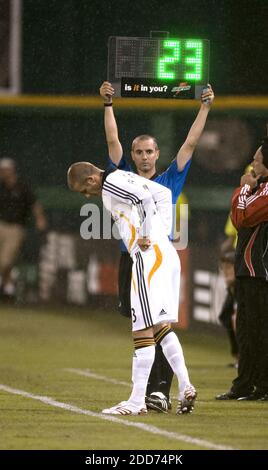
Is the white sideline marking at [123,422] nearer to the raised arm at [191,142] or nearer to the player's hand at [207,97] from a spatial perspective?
the raised arm at [191,142]

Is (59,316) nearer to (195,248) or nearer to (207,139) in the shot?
(195,248)

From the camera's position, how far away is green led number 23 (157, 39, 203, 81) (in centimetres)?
1106

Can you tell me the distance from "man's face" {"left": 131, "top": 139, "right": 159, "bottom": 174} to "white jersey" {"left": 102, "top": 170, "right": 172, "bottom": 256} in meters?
0.39

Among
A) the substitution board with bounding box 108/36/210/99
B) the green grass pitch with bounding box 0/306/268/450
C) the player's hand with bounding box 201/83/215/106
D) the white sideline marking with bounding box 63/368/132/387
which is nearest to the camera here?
the green grass pitch with bounding box 0/306/268/450

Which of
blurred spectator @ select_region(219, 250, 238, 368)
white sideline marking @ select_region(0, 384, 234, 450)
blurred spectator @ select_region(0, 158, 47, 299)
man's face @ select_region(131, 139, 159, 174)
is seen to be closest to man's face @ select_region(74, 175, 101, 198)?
man's face @ select_region(131, 139, 159, 174)

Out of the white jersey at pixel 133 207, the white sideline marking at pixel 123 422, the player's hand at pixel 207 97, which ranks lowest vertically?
the white sideline marking at pixel 123 422

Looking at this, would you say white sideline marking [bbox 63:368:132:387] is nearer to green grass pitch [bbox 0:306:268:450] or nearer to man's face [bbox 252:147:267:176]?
green grass pitch [bbox 0:306:268:450]

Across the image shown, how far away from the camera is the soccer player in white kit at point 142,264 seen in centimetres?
936

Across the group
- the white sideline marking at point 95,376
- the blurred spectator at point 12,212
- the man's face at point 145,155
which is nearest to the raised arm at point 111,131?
the man's face at point 145,155

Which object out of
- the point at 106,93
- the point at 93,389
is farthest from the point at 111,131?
the point at 93,389

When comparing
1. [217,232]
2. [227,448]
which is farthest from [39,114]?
[227,448]

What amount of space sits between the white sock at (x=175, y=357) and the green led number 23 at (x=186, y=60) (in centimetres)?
244

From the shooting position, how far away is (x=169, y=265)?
956 cm
